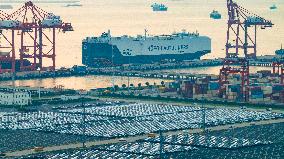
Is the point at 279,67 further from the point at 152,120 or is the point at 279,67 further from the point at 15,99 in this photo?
the point at 152,120

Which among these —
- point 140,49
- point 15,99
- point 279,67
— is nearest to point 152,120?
point 15,99

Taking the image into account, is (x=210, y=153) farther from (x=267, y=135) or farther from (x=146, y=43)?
(x=146, y=43)

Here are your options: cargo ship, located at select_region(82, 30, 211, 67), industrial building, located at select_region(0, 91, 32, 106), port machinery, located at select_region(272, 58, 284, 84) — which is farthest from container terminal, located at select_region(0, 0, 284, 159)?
cargo ship, located at select_region(82, 30, 211, 67)

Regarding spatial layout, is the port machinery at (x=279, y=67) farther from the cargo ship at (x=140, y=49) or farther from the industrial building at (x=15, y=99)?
the cargo ship at (x=140, y=49)

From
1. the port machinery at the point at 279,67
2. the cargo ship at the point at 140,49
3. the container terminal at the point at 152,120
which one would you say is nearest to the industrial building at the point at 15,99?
the container terminal at the point at 152,120

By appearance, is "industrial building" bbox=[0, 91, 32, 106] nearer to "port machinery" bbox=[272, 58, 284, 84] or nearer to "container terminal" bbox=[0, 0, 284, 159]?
"container terminal" bbox=[0, 0, 284, 159]

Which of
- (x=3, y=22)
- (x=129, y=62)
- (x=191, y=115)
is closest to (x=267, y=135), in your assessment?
(x=191, y=115)
